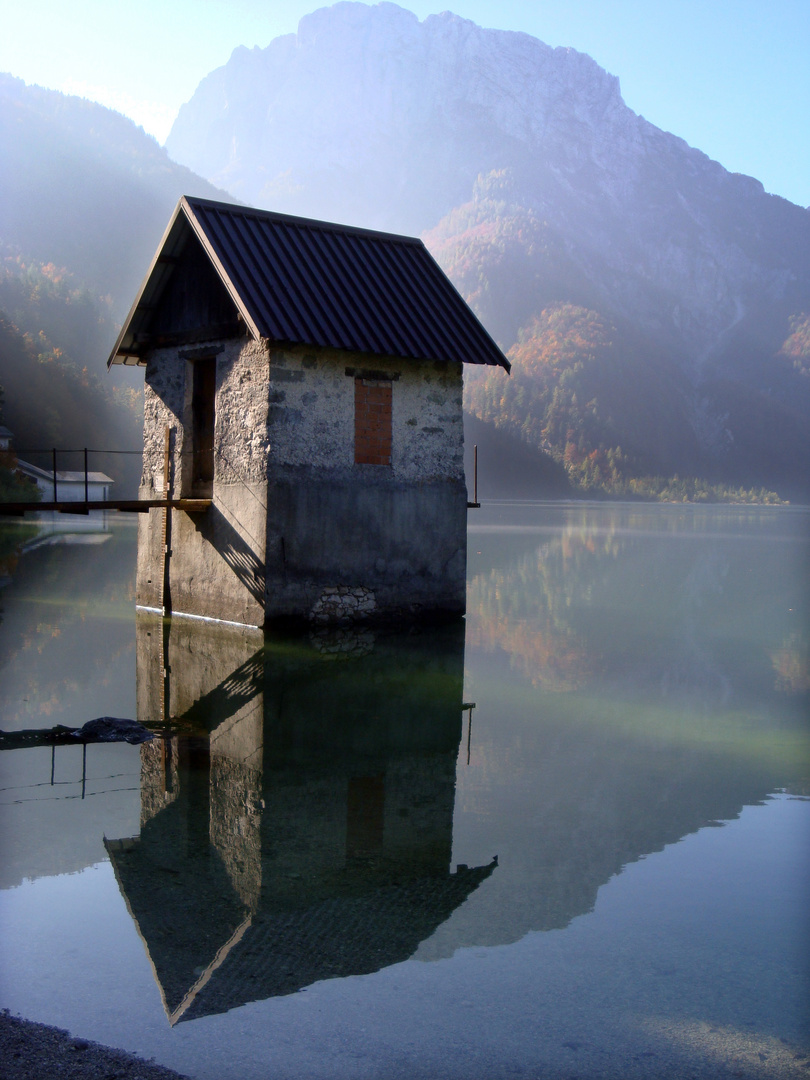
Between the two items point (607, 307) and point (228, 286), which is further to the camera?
point (607, 307)

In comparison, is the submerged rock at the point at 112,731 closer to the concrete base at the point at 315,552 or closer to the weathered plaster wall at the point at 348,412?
the concrete base at the point at 315,552

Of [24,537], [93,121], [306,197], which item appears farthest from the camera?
[306,197]

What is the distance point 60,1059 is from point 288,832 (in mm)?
2568

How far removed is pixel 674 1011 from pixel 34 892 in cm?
306

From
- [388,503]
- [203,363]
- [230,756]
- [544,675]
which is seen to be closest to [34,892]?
[230,756]

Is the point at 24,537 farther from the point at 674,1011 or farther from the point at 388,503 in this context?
the point at 674,1011

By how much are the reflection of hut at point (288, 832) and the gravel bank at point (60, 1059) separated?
0.37 meters

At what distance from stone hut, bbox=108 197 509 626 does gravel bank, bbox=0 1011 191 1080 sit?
32.2ft

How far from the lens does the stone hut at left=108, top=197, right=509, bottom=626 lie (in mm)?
13648

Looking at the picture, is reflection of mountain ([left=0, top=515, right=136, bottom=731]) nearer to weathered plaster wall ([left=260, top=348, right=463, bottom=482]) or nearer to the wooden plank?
the wooden plank

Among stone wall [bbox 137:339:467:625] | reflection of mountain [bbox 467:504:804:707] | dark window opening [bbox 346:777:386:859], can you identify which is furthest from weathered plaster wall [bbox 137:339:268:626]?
dark window opening [bbox 346:777:386:859]

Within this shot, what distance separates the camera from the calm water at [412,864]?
12.5 feet

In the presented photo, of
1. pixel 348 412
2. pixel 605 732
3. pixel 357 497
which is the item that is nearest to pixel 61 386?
pixel 348 412

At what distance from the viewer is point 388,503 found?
1470 centimetres
